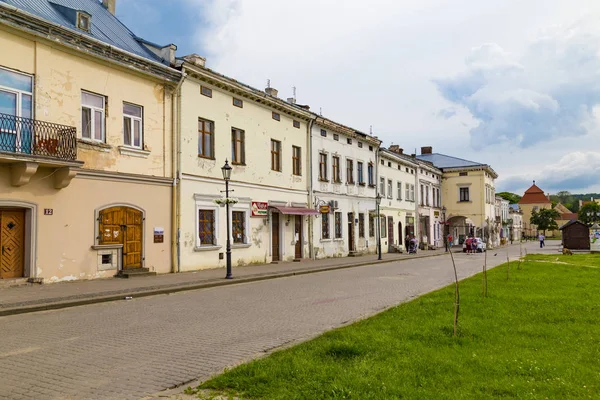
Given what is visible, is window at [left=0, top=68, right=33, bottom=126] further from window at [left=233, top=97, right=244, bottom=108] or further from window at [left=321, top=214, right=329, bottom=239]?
window at [left=321, top=214, right=329, bottom=239]

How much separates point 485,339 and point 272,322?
3.89 metres

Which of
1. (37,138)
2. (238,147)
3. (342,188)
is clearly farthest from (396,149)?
(37,138)

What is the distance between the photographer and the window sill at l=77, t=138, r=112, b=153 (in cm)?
1585

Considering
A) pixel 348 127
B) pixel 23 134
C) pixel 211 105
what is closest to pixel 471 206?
pixel 348 127

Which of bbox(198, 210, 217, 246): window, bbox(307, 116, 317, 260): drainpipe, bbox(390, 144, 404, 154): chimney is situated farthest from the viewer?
bbox(390, 144, 404, 154): chimney

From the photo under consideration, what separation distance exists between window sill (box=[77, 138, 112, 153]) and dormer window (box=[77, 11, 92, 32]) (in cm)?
401

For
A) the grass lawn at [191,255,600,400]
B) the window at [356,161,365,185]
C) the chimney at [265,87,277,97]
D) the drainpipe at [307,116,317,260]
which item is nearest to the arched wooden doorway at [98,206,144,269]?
the grass lawn at [191,255,600,400]

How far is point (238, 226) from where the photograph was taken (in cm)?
2297

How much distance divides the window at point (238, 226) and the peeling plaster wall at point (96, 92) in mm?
4459

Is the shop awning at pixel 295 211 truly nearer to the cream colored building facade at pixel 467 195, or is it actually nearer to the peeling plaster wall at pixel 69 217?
the peeling plaster wall at pixel 69 217

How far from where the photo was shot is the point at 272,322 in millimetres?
9227

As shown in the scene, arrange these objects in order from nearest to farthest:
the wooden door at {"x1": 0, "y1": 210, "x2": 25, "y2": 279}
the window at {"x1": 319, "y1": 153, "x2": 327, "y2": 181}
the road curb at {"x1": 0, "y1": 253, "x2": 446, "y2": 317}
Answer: the road curb at {"x1": 0, "y1": 253, "x2": 446, "y2": 317}, the wooden door at {"x1": 0, "y1": 210, "x2": 25, "y2": 279}, the window at {"x1": 319, "y1": 153, "x2": 327, "y2": 181}

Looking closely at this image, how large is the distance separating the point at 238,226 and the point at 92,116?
28.5 ft

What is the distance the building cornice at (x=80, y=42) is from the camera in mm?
13844
